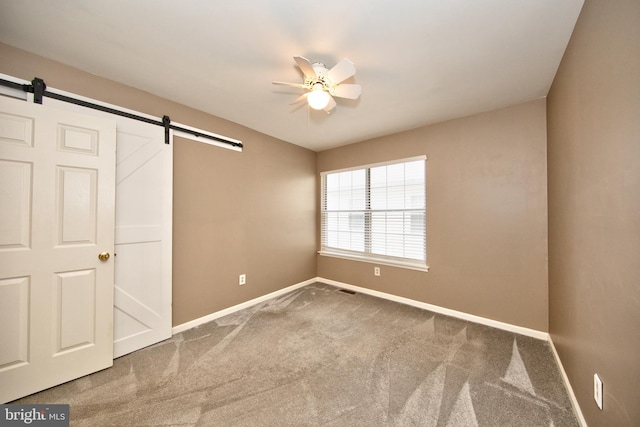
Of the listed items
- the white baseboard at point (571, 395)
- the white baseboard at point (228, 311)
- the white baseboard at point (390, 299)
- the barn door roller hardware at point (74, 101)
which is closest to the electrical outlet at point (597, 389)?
the white baseboard at point (571, 395)

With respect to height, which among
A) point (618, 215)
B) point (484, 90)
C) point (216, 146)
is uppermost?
point (484, 90)

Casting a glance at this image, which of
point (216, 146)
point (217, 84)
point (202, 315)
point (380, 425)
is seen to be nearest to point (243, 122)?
point (216, 146)

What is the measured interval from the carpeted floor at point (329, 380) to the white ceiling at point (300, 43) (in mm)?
2495

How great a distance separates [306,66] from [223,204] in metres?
2.01

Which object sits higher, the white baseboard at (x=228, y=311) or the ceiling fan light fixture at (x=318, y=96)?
the ceiling fan light fixture at (x=318, y=96)

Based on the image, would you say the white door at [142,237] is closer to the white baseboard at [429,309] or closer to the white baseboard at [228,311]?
the white baseboard at [228,311]

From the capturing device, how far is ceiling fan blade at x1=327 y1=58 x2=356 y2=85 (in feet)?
5.26

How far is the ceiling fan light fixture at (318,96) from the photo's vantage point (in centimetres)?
180

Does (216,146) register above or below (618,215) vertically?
above

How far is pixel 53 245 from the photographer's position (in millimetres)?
1750

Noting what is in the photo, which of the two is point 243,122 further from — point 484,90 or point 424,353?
point 424,353

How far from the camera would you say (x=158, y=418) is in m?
1.48

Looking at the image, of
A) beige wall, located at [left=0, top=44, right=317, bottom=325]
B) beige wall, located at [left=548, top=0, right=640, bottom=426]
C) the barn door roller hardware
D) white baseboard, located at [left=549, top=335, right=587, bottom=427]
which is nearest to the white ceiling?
beige wall, located at [left=0, top=44, right=317, bottom=325]

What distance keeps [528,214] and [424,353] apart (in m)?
1.81
